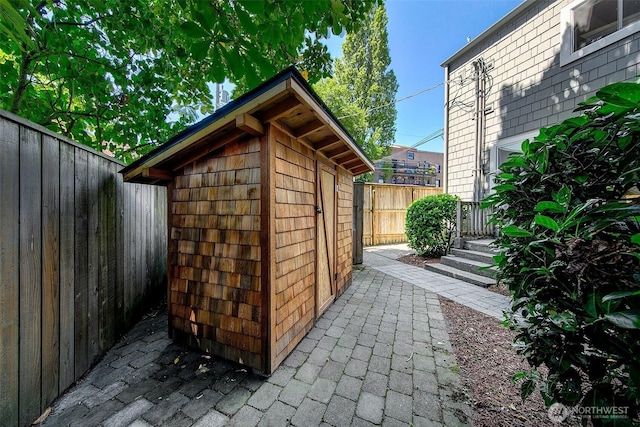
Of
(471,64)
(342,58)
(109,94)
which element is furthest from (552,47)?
(342,58)

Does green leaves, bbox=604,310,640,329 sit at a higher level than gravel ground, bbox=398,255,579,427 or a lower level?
higher

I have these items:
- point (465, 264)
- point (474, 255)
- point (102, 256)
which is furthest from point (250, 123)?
point (474, 255)

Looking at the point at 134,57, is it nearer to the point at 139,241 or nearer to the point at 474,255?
the point at 139,241

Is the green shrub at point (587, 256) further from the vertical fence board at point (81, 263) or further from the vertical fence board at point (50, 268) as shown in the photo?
the vertical fence board at point (81, 263)

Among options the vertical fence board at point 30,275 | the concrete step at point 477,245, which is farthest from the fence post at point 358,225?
the vertical fence board at point 30,275

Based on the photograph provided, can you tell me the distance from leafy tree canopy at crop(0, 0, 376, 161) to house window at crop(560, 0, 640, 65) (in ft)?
16.9

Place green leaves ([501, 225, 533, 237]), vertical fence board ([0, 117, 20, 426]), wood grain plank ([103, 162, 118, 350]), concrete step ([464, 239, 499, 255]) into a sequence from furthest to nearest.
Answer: concrete step ([464, 239, 499, 255]) → wood grain plank ([103, 162, 118, 350]) → vertical fence board ([0, 117, 20, 426]) → green leaves ([501, 225, 533, 237])

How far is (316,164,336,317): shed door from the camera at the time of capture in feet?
10.9

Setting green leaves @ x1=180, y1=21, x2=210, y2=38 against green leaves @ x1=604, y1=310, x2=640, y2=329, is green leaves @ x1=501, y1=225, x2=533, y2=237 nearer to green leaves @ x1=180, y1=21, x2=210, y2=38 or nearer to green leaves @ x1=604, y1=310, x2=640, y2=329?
green leaves @ x1=604, y1=310, x2=640, y2=329

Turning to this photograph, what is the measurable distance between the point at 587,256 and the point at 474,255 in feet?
16.5

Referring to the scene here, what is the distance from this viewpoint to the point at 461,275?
4973mm

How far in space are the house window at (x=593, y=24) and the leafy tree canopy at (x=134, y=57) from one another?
16.9 feet

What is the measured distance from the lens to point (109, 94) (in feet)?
10.8

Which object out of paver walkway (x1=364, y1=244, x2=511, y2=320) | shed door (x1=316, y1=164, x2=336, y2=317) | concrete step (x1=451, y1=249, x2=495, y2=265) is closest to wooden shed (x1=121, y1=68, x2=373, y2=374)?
shed door (x1=316, y1=164, x2=336, y2=317)
